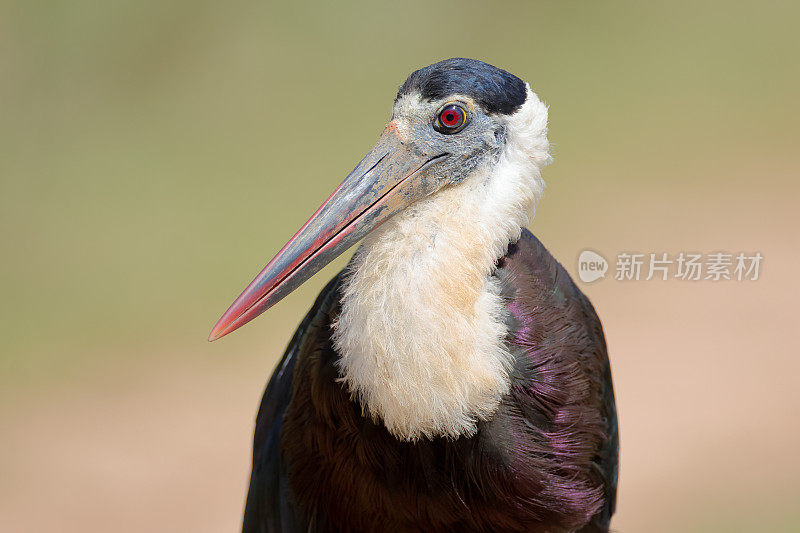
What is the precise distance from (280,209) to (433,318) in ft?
14.2

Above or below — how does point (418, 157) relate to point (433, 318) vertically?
above

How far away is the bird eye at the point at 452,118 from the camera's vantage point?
191cm

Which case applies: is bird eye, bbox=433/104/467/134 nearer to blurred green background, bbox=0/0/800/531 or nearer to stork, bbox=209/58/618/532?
stork, bbox=209/58/618/532

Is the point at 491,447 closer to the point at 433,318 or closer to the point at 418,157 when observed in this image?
the point at 433,318

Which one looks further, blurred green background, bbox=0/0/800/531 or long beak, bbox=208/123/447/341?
blurred green background, bbox=0/0/800/531

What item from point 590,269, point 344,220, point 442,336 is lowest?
point 442,336

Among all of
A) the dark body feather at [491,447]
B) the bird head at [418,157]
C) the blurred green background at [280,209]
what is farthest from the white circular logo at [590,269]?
the bird head at [418,157]

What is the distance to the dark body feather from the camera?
73.5 inches

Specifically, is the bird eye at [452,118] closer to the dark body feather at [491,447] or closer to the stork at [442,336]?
the stork at [442,336]

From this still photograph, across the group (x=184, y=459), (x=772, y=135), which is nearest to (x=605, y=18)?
(x=772, y=135)

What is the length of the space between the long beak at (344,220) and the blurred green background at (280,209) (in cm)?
235

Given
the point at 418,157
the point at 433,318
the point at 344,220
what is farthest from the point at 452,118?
the point at 433,318

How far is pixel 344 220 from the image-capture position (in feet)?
6.20

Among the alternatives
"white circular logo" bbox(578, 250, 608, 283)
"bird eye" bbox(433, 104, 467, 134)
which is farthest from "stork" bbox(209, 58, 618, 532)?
"white circular logo" bbox(578, 250, 608, 283)
